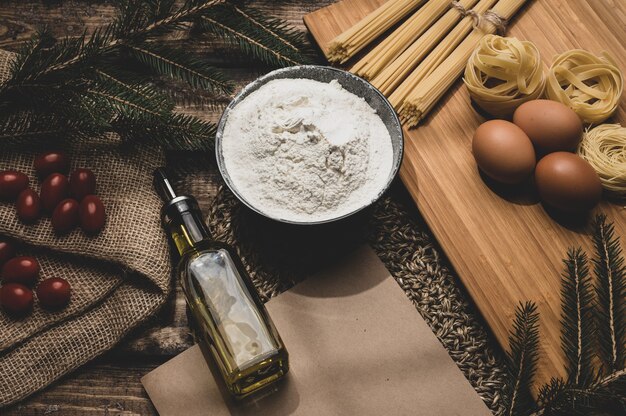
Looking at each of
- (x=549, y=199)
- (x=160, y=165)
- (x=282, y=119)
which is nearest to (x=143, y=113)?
(x=160, y=165)

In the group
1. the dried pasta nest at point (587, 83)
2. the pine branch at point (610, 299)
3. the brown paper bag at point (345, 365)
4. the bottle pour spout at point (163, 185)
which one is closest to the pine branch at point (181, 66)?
the bottle pour spout at point (163, 185)

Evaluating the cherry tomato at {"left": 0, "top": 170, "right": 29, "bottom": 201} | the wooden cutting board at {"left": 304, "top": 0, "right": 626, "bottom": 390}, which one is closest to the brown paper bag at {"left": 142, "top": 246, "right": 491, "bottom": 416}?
the wooden cutting board at {"left": 304, "top": 0, "right": 626, "bottom": 390}

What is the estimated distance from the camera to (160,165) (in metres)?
1.37

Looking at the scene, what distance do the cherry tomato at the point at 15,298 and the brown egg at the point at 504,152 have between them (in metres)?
0.96

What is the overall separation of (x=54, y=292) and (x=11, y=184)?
24 cm

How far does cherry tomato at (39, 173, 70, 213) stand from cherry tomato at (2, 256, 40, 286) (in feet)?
0.38

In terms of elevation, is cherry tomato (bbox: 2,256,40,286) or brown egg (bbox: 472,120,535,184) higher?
cherry tomato (bbox: 2,256,40,286)

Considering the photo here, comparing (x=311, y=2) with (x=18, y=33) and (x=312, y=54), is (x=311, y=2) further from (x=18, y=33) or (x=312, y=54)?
(x=18, y=33)

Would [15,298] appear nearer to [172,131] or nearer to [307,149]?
[172,131]

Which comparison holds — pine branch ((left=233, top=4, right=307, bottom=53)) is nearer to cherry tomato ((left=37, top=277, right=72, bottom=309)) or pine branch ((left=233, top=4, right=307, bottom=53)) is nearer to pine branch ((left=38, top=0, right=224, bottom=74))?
pine branch ((left=38, top=0, right=224, bottom=74))

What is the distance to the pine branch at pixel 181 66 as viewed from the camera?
1.37 meters

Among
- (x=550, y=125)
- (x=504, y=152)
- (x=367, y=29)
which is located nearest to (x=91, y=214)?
(x=367, y=29)

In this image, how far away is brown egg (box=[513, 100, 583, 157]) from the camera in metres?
1.25

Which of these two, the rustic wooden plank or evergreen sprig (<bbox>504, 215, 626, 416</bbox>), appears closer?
evergreen sprig (<bbox>504, 215, 626, 416</bbox>)
